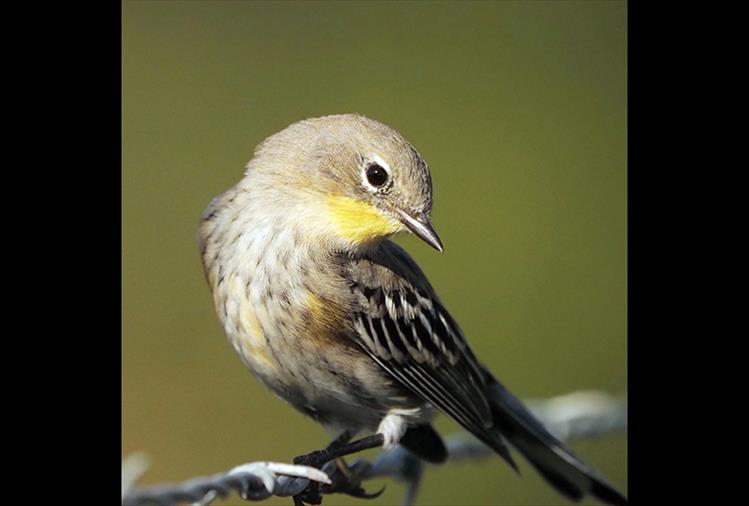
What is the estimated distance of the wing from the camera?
84.3 inches

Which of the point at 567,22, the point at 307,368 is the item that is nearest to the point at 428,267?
the point at 307,368

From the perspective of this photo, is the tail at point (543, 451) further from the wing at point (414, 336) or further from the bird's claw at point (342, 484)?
the bird's claw at point (342, 484)

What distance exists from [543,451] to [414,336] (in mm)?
573

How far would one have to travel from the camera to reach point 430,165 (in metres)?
2.00

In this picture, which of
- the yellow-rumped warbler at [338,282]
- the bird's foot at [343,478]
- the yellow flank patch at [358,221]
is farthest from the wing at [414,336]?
the bird's foot at [343,478]

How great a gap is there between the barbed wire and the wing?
0.51 ft

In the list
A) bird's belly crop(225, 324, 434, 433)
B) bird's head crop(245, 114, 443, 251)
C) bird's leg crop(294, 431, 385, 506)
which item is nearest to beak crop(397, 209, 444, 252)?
bird's head crop(245, 114, 443, 251)

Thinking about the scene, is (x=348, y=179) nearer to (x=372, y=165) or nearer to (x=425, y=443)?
(x=372, y=165)

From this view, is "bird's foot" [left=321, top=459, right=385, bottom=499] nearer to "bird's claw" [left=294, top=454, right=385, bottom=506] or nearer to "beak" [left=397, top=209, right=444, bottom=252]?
"bird's claw" [left=294, top=454, right=385, bottom=506]

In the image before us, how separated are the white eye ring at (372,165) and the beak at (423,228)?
7cm

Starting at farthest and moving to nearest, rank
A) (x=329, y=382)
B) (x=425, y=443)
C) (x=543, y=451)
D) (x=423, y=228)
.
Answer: (x=543, y=451), (x=425, y=443), (x=329, y=382), (x=423, y=228)

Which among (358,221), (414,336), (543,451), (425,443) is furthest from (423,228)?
(543,451)
